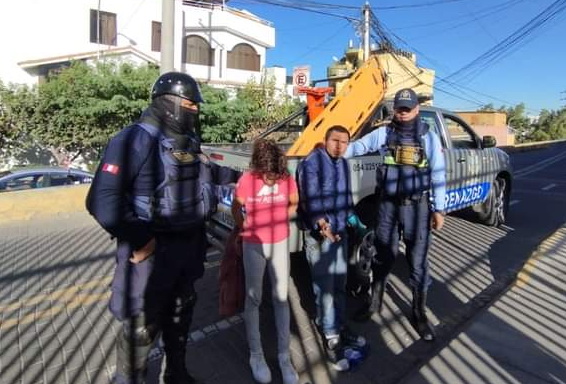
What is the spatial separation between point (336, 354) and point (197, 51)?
23.9 metres

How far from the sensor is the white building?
736 inches

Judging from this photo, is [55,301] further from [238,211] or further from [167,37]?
[167,37]

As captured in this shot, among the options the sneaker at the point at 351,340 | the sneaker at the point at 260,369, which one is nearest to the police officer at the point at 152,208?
the sneaker at the point at 260,369

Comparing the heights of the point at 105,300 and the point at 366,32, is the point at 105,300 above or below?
below

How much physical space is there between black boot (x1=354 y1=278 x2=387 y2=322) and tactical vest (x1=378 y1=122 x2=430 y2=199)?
87 centimetres

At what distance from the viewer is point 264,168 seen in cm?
284

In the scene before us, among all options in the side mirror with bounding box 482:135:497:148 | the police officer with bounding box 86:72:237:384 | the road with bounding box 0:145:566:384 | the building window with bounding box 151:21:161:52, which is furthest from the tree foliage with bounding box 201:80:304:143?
the police officer with bounding box 86:72:237:384

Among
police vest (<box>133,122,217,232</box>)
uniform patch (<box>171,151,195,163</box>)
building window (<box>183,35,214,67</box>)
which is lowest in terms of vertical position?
police vest (<box>133,122,217,232</box>)

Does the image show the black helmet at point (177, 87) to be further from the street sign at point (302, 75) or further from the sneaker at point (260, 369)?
the street sign at point (302, 75)

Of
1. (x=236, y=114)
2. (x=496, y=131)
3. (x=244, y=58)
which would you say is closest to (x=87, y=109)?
(x=236, y=114)

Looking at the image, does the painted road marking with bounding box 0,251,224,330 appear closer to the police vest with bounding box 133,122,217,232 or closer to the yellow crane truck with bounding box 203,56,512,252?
the yellow crane truck with bounding box 203,56,512,252

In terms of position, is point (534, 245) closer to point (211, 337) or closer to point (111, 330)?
point (211, 337)

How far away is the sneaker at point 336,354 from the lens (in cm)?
313

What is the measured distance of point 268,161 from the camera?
2.84 meters
